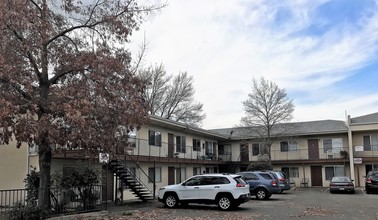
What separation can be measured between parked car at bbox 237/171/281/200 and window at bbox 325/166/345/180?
56.0ft

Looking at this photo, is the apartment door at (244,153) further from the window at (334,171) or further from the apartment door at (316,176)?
the window at (334,171)

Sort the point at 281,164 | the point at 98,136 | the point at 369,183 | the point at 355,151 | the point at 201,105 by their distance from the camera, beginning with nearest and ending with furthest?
the point at 98,136, the point at 369,183, the point at 355,151, the point at 281,164, the point at 201,105

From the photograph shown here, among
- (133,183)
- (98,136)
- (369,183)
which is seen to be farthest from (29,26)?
(369,183)

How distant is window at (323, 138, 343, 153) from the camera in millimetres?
39500

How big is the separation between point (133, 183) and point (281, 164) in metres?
23.4

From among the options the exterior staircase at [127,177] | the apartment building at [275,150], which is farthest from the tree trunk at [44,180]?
the apartment building at [275,150]

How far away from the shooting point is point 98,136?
13.5 m

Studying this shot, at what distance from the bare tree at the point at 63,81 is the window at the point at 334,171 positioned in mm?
29480

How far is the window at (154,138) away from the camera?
27625 millimetres

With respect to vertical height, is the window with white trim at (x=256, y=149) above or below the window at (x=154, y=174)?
above

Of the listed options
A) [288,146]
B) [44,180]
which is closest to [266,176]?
[44,180]

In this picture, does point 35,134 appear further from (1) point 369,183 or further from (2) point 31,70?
(1) point 369,183

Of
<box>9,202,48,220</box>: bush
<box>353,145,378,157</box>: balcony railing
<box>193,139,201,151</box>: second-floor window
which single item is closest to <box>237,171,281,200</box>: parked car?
<box>193,139,201,151</box>: second-floor window

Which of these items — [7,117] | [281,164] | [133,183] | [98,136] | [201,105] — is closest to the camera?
[7,117]
